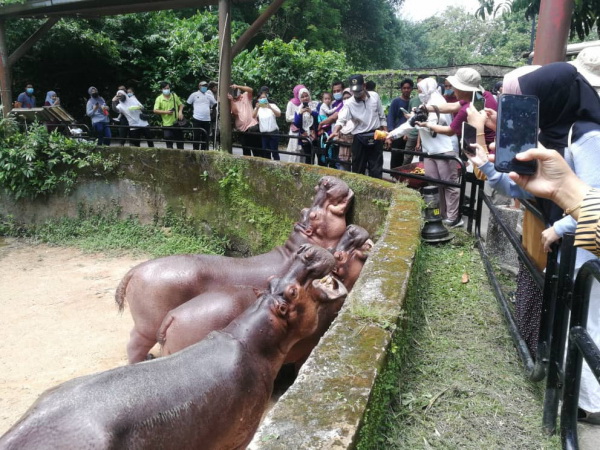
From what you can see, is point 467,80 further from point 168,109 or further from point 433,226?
point 168,109

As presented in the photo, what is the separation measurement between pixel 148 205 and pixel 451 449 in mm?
6883

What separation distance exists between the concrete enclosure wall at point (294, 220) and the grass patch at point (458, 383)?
0.68 ft

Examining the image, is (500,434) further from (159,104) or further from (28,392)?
(159,104)

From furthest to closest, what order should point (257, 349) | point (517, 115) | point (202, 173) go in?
point (202, 173), point (257, 349), point (517, 115)

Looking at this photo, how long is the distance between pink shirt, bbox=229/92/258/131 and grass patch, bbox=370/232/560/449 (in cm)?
693

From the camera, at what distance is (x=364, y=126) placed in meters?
6.80

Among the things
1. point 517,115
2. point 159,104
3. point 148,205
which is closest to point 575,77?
point 517,115

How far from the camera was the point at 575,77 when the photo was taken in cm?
244

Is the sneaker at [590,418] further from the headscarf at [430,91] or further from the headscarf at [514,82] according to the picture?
the headscarf at [430,91]

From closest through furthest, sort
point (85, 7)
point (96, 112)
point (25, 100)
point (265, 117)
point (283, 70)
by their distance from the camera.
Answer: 1. point (85, 7)
2. point (265, 117)
3. point (96, 112)
4. point (25, 100)
5. point (283, 70)

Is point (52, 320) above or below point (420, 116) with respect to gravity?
below

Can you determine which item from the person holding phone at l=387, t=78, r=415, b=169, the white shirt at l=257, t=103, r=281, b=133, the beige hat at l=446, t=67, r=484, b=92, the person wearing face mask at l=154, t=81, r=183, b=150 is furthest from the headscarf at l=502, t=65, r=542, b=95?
the person wearing face mask at l=154, t=81, r=183, b=150

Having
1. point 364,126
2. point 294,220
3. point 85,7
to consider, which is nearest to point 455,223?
Result: point 294,220

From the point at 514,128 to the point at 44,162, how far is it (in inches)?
315
